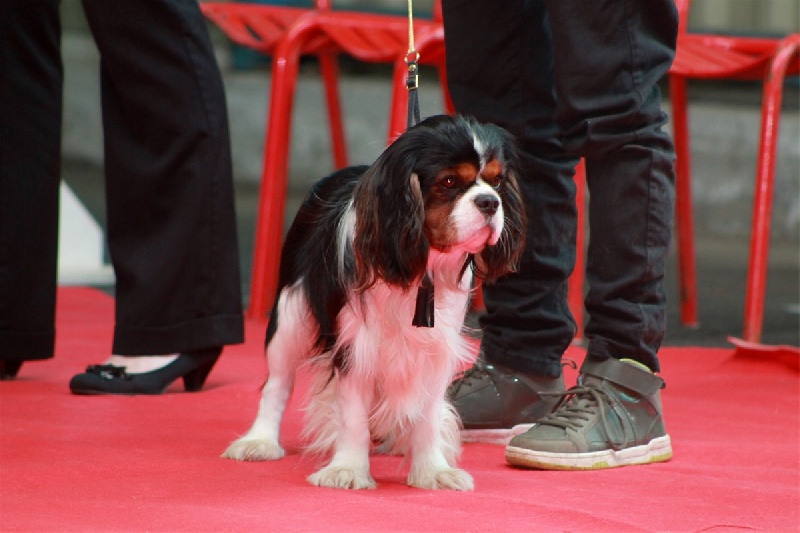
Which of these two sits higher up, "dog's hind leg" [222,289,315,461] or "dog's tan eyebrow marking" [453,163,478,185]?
"dog's tan eyebrow marking" [453,163,478,185]

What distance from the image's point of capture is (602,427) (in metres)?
1.89

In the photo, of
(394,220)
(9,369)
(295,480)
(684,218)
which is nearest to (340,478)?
(295,480)

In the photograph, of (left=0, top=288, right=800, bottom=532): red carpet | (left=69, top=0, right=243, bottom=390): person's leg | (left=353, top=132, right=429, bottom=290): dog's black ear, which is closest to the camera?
(left=0, top=288, right=800, bottom=532): red carpet

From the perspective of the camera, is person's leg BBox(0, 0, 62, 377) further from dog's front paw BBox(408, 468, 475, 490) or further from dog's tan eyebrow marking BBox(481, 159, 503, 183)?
dog's tan eyebrow marking BBox(481, 159, 503, 183)

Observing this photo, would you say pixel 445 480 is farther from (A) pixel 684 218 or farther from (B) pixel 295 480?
(A) pixel 684 218

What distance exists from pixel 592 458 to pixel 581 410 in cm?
9

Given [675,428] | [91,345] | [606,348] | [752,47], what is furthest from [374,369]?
[752,47]

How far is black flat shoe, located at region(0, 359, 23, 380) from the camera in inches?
99.3

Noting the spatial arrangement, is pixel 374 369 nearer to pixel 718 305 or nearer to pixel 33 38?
pixel 33 38

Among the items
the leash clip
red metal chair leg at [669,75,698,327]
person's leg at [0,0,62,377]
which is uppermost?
the leash clip

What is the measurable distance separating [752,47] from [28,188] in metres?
2.27

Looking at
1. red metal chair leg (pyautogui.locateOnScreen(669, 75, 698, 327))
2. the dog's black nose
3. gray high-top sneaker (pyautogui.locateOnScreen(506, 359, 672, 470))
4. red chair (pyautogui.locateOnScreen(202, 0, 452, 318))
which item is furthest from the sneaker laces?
red metal chair leg (pyautogui.locateOnScreen(669, 75, 698, 327))

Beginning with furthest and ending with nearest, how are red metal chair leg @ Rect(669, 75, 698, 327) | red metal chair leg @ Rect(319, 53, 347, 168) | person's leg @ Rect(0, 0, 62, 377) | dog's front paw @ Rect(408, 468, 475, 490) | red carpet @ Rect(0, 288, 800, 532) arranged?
red metal chair leg @ Rect(319, 53, 347, 168) < red metal chair leg @ Rect(669, 75, 698, 327) < person's leg @ Rect(0, 0, 62, 377) < dog's front paw @ Rect(408, 468, 475, 490) < red carpet @ Rect(0, 288, 800, 532)

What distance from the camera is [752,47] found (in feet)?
11.8
